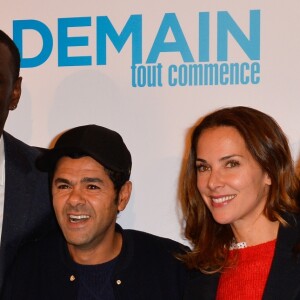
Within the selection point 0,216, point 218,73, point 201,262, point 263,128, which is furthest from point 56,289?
point 218,73

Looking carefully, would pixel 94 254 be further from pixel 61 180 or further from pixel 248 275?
pixel 248 275

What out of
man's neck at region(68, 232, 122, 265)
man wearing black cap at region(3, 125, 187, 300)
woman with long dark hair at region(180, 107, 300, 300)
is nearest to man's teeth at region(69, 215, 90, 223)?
man wearing black cap at region(3, 125, 187, 300)

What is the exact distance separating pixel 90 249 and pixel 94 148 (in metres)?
0.38

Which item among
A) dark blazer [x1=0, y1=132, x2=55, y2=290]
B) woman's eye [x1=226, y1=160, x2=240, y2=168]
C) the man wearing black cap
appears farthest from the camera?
dark blazer [x1=0, y1=132, x2=55, y2=290]

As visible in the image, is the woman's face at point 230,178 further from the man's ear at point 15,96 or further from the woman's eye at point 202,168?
the man's ear at point 15,96

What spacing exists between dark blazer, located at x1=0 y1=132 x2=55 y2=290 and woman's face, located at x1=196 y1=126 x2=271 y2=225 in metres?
0.68

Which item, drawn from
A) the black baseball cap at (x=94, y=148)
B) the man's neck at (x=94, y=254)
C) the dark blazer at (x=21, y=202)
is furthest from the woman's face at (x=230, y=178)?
the dark blazer at (x=21, y=202)

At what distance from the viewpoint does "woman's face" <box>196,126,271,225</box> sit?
2.06 meters

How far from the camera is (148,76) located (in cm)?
274

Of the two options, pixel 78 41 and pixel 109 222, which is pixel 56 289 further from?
pixel 78 41

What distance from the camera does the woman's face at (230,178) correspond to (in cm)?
206

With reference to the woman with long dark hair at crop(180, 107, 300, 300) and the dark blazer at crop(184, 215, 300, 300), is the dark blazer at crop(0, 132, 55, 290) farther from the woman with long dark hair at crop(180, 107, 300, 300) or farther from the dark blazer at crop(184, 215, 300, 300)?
the dark blazer at crop(184, 215, 300, 300)

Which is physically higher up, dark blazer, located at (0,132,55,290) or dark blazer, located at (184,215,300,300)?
dark blazer, located at (0,132,55,290)

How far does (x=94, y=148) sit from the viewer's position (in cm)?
224
